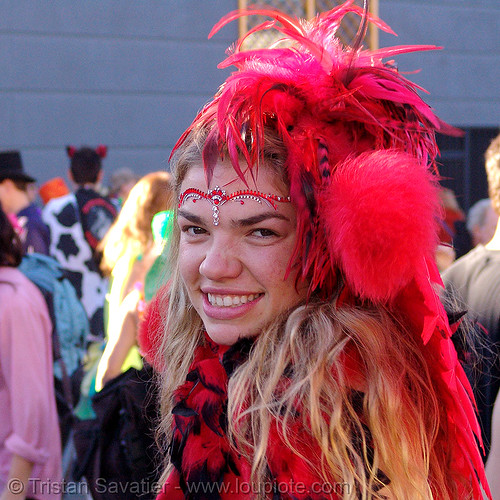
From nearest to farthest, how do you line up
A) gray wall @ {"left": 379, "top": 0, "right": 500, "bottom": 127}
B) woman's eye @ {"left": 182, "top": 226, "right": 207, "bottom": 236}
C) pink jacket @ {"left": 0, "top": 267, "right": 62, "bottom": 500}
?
woman's eye @ {"left": 182, "top": 226, "right": 207, "bottom": 236} → pink jacket @ {"left": 0, "top": 267, "right": 62, "bottom": 500} → gray wall @ {"left": 379, "top": 0, "right": 500, "bottom": 127}

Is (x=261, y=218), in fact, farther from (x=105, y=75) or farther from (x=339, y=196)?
(x=105, y=75)

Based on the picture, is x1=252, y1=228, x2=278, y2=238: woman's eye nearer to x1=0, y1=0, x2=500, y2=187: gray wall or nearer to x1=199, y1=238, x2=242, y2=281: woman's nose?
x1=199, y1=238, x2=242, y2=281: woman's nose

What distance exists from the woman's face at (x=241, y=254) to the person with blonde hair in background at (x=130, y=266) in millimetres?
1677

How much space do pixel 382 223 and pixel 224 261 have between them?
14.1 inches

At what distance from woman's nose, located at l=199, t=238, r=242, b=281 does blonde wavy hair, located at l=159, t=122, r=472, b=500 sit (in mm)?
144

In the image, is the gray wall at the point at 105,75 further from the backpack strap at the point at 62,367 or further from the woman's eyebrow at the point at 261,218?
the woman's eyebrow at the point at 261,218

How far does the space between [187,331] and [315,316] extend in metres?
0.51

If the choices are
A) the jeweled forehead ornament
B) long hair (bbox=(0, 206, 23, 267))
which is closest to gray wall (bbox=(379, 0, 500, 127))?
long hair (bbox=(0, 206, 23, 267))

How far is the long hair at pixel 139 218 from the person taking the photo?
3447 mm

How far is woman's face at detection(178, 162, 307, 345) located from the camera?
4.53ft

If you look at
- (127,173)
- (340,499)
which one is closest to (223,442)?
(340,499)

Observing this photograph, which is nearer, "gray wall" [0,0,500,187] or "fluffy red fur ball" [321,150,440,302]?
"fluffy red fur ball" [321,150,440,302]

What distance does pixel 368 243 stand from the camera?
122cm

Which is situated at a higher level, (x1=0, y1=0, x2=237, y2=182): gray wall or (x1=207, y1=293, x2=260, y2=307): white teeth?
(x1=0, y1=0, x2=237, y2=182): gray wall
